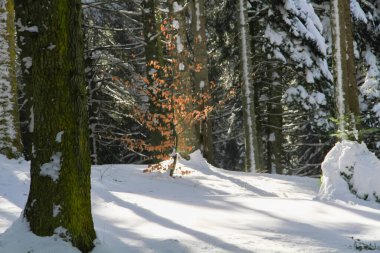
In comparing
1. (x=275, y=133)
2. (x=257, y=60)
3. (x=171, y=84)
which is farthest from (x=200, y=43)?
(x=275, y=133)

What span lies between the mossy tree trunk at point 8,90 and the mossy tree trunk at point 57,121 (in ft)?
17.4

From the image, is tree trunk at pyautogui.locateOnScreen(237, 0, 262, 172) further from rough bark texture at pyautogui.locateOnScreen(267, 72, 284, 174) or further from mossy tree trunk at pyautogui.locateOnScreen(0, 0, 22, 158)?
mossy tree trunk at pyautogui.locateOnScreen(0, 0, 22, 158)

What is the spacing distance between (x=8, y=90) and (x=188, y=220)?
5.23 metres

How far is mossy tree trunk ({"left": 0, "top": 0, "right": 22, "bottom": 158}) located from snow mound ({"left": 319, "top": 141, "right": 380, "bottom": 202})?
20.5 ft

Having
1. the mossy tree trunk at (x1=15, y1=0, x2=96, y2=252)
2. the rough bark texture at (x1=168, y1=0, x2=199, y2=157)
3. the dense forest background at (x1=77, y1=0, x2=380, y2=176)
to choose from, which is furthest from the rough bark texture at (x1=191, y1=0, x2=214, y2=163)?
the mossy tree trunk at (x1=15, y1=0, x2=96, y2=252)

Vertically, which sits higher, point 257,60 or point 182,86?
point 257,60

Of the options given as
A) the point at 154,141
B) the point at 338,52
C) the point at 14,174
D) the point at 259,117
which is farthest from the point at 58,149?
the point at 259,117

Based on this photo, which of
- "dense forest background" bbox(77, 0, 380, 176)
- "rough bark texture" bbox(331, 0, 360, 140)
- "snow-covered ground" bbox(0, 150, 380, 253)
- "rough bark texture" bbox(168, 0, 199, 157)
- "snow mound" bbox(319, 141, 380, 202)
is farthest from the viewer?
"dense forest background" bbox(77, 0, 380, 176)

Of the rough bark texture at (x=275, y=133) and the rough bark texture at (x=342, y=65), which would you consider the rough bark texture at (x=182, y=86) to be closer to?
the rough bark texture at (x=342, y=65)

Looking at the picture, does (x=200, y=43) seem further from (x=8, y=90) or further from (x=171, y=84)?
(x=8, y=90)

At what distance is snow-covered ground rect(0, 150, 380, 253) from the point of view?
4.35 metres

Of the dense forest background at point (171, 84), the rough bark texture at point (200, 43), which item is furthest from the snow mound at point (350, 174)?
the rough bark texture at point (200, 43)

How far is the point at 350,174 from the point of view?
29.4 feet

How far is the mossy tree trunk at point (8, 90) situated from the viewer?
28.9 feet
